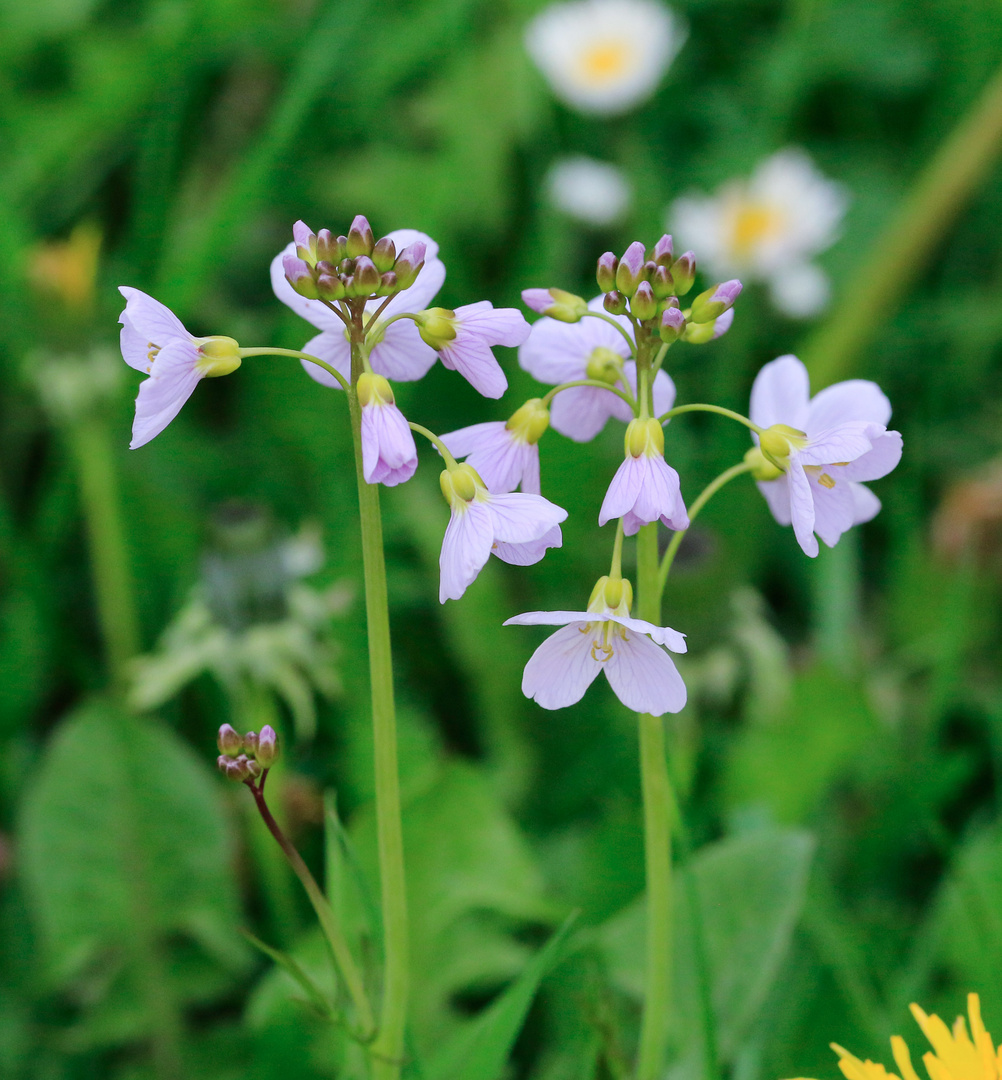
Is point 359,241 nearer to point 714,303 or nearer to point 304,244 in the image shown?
point 304,244

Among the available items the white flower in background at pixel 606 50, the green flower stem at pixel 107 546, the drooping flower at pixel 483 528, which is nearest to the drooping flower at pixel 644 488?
the drooping flower at pixel 483 528

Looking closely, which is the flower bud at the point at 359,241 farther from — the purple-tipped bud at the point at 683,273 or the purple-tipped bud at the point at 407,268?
the purple-tipped bud at the point at 683,273

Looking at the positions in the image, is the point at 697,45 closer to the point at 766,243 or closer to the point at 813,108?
the point at 813,108

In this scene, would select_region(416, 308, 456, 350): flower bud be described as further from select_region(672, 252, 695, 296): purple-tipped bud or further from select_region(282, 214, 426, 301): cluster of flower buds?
select_region(672, 252, 695, 296): purple-tipped bud

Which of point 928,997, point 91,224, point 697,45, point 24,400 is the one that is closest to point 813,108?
point 697,45

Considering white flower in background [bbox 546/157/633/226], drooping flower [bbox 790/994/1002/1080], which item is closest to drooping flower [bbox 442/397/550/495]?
drooping flower [bbox 790/994/1002/1080]

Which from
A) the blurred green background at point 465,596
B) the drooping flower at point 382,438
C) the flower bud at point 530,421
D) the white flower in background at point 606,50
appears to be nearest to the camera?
the drooping flower at point 382,438

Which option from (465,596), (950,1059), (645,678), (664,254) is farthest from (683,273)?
(465,596)
